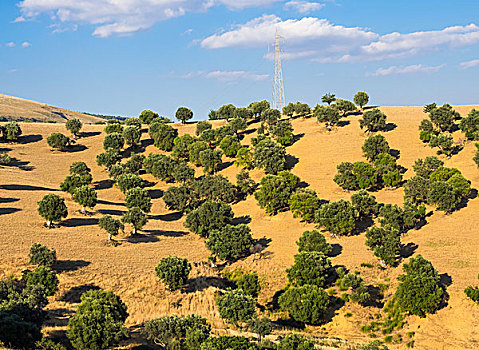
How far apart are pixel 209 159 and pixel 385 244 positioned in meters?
68.8

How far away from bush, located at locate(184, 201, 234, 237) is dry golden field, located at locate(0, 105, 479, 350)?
9.89ft

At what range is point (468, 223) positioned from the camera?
76562 mm

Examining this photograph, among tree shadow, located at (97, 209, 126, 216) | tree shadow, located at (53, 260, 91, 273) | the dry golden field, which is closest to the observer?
the dry golden field

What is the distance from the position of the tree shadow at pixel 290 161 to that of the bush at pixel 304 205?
3182cm

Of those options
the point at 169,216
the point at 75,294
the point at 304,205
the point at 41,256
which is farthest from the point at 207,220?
the point at 41,256

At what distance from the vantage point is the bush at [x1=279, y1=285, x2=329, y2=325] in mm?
55062

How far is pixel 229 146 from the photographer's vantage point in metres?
135

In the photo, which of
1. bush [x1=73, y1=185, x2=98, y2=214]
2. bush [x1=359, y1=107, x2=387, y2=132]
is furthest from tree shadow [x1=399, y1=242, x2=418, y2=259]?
bush [x1=359, y1=107, x2=387, y2=132]

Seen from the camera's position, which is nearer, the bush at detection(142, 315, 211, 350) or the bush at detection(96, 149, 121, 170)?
the bush at detection(142, 315, 211, 350)

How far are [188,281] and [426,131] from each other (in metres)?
92.0

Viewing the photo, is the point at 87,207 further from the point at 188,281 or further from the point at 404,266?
the point at 404,266

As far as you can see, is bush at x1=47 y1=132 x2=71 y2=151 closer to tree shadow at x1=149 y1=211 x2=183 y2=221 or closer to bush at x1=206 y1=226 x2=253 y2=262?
tree shadow at x1=149 y1=211 x2=183 y2=221

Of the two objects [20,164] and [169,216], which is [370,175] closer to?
[169,216]

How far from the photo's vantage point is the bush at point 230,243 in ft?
247
